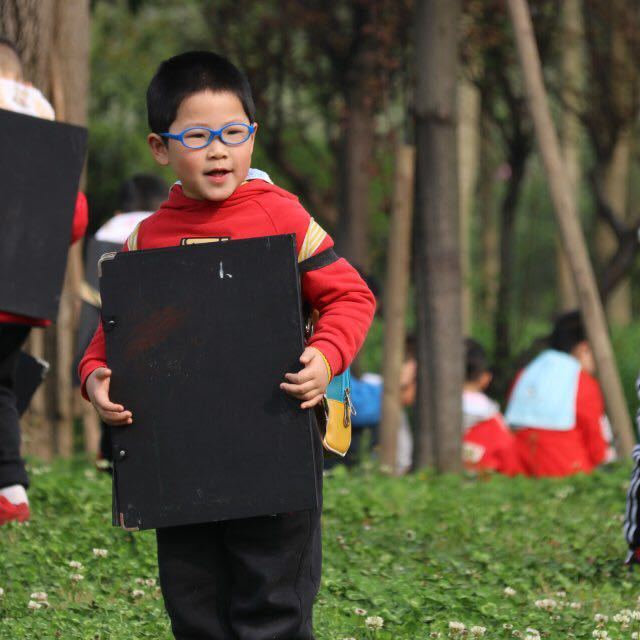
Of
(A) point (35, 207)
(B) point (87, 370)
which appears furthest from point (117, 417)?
(A) point (35, 207)

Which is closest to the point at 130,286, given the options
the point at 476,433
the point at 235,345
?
the point at 235,345

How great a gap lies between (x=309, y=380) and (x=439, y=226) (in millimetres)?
4465

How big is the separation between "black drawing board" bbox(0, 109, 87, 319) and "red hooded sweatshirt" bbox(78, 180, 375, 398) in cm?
147

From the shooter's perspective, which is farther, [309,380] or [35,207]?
[35,207]

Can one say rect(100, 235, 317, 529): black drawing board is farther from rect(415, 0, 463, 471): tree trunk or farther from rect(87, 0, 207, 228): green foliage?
rect(87, 0, 207, 228): green foliage

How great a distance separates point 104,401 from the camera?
3.15 m

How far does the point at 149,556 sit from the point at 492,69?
24.0ft

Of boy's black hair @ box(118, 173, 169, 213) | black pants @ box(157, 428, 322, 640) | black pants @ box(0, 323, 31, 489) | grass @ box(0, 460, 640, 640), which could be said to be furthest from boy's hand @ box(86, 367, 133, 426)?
boy's black hair @ box(118, 173, 169, 213)

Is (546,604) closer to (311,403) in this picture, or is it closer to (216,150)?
(311,403)

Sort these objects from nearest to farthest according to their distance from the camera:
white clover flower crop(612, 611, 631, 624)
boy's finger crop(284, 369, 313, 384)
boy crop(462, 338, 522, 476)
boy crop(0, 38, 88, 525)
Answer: boy's finger crop(284, 369, 313, 384) → white clover flower crop(612, 611, 631, 624) → boy crop(0, 38, 88, 525) → boy crop(462, 338, 522, 476)

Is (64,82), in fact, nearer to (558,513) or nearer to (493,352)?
(558,513)

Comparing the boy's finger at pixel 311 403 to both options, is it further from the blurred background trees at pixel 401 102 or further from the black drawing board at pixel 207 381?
the blurred background trees at pixel 401 102

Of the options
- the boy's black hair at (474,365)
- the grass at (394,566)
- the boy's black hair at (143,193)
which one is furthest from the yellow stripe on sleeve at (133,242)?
the boy's black hair at (474,365)

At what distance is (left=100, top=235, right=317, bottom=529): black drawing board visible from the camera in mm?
3129
